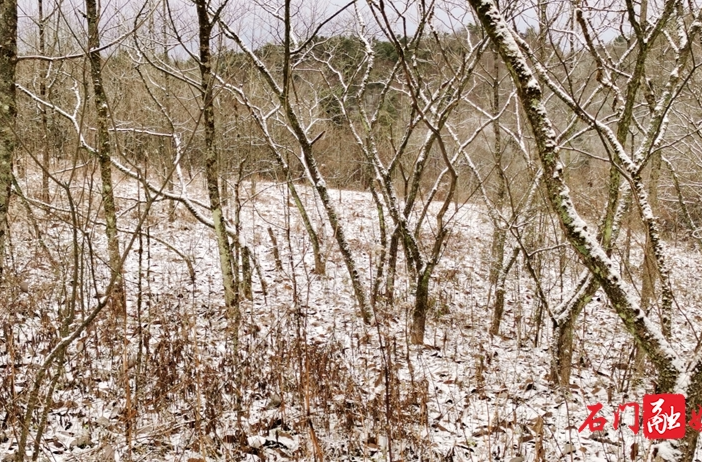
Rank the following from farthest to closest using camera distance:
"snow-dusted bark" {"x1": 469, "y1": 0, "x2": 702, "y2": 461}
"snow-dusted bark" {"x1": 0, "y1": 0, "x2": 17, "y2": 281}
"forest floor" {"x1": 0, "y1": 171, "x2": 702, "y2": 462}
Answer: "forest floor" {"x1": 0, "y1": 171, "x2": 702, "y2": 462}
"snow-dusted bark" {"x1": 0, "y1": 0, "x2": 17, "y2": 281}
"snow-dusted bark" {"x1": 469, "y1": 0, "x2": 702, "y2": 461}

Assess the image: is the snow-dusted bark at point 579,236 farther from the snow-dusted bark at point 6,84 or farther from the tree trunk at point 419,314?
the tree trunk at point 419,314

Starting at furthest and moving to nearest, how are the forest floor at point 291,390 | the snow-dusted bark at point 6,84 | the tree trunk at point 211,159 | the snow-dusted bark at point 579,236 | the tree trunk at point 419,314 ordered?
the tree trunk at point 419,314 < the tree trunk at point 211,159 < the forest floor at point 291,390 < the snow-dusted bark at point 6,84 < the snow-dusted bark at point 579,236

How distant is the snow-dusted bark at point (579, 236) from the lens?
1744 mm

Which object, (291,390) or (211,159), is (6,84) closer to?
(211,159)

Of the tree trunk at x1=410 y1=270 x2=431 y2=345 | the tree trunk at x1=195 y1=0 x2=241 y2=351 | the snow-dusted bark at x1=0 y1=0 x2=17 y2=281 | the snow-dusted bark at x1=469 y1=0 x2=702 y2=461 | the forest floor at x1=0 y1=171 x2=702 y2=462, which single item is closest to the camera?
the snow-dusted bark at x1=469 y1=0 x2=702 y2=461

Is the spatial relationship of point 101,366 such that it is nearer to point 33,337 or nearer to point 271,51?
point 33,337

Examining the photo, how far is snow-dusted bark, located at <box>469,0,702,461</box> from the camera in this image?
1.74 m

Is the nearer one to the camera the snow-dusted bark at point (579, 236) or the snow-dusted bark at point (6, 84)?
the snow-dusted bark at point (579, 236)

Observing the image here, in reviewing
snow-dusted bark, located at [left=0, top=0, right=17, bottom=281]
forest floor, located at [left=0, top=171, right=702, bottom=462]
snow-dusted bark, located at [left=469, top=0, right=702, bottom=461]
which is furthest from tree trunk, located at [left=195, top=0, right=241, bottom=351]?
snow-dusted bark, located at [left=469, top=0, right=702, bottom=461]

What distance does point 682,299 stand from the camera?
844 centimetres

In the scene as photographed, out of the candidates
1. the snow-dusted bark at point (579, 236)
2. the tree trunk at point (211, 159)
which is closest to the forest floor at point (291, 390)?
the tree trunk at point (211, 159)

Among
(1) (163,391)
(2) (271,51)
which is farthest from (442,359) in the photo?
(2) (271,51)

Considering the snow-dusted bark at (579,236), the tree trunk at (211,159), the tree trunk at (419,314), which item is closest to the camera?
the snow-dusted bark at (579,236)

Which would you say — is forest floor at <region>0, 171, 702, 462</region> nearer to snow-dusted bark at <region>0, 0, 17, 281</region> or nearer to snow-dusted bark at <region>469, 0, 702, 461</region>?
snow-dusted bark at <region>0, 0, 17, 281</region>
